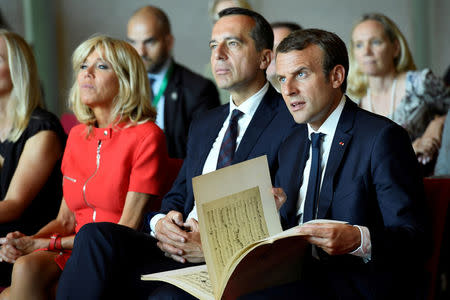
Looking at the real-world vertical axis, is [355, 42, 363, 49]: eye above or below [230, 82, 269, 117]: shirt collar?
above

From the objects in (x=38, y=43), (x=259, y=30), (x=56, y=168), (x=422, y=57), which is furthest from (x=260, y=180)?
(x=422, y=57)

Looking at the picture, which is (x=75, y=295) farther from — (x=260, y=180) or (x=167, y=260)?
(x=260, y=180)

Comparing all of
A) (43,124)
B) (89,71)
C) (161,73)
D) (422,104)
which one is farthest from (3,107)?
(422,104)

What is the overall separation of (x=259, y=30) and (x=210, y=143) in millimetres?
513

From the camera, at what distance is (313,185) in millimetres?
2021

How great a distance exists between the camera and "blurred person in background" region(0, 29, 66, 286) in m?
2.89

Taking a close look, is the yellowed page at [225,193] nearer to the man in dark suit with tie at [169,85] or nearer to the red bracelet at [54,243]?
the red bracelet at [54,243]

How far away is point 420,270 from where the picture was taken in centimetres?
201

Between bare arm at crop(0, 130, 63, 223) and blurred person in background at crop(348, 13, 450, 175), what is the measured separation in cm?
203

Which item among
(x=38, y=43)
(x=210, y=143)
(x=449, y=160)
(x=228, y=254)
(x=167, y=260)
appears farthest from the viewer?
(x=38, y=43)

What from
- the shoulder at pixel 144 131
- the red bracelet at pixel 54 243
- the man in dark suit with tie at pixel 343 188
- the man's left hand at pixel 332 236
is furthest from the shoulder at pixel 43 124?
the man's left hand at pixel 332 236

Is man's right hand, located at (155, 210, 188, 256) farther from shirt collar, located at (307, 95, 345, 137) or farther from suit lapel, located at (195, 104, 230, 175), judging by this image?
shirt collar, located at (307, 95, 345, 137)

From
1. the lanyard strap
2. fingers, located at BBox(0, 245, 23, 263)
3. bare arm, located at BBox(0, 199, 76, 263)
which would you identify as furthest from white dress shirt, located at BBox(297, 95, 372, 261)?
the lanyard strap

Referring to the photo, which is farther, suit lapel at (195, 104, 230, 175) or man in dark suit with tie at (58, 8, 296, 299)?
suit lapel at (195, 104, 230, 175)
